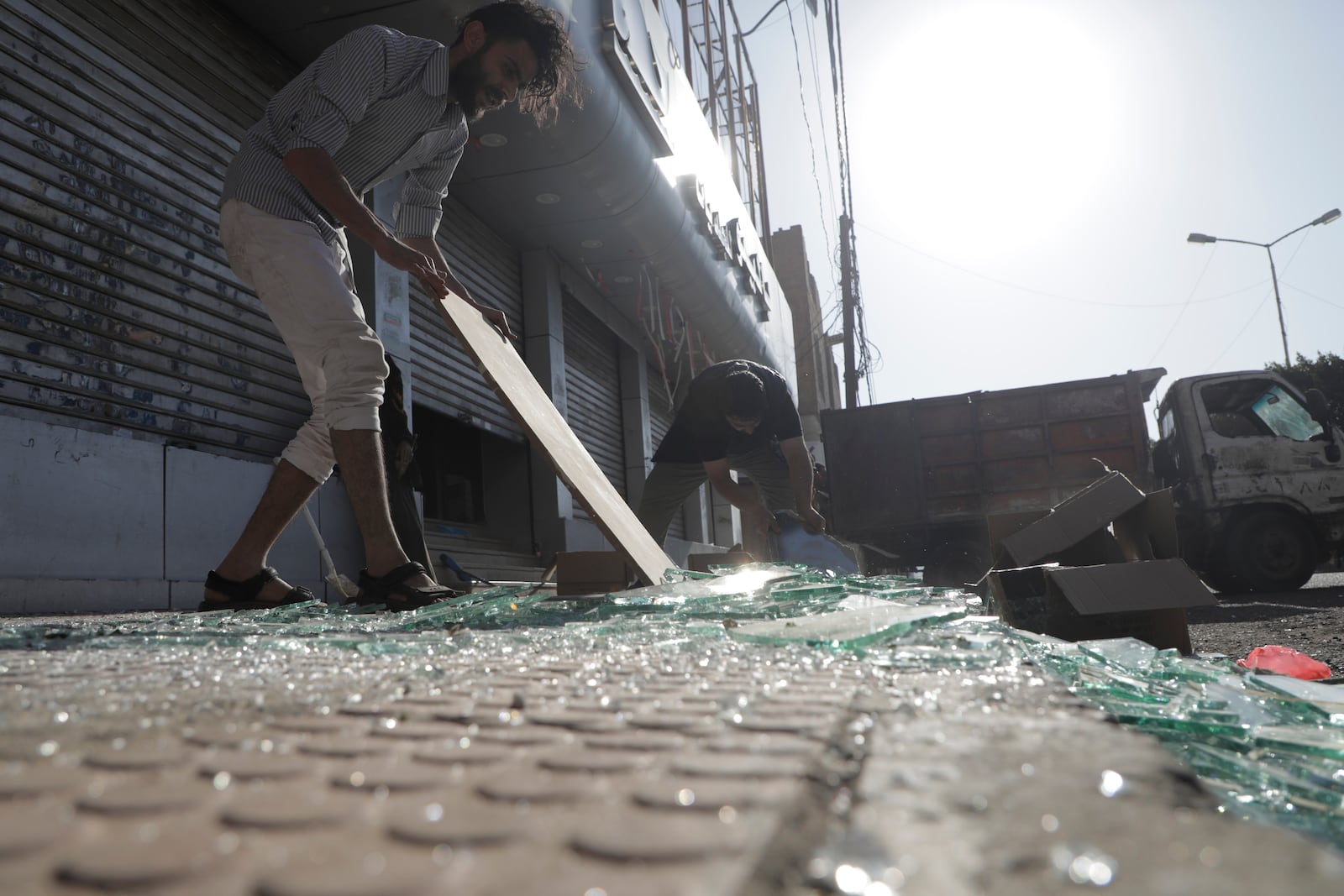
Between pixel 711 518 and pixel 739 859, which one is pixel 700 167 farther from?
pixel 739 859

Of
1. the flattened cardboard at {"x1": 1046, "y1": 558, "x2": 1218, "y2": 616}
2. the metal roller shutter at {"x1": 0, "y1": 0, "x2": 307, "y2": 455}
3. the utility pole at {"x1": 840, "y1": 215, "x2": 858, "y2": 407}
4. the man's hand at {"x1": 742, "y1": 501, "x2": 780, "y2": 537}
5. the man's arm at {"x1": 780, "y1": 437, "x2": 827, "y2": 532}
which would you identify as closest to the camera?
the flattened cardboard at {"x1": 1046, "y1": 558, "x2": 1218, "y2": 616}

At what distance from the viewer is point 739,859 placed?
36cm

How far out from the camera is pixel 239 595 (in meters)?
2.68

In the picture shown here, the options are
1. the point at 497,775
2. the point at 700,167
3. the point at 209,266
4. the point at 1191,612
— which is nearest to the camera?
the point at 497,775

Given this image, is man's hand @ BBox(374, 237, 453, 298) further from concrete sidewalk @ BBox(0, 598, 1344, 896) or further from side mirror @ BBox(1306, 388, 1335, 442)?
side mirror @ BBox(1306, 388, 1335, 442)

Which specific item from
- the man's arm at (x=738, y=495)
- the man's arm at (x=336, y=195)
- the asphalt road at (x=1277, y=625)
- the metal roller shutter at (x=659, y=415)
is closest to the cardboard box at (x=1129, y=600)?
the asphalt road at (x=1277, y=625)

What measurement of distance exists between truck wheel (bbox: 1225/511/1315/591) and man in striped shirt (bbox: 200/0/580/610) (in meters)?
7.23

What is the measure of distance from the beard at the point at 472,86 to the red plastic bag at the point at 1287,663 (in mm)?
2887

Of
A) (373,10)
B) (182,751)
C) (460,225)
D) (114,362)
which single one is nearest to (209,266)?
(114,362)

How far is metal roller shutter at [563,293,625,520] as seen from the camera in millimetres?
10320

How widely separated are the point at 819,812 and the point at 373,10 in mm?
5924

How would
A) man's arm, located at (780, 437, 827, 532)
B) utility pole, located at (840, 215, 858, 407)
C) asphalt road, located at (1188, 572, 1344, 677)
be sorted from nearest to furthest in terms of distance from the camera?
asphalt road, located at (1188, 572, 1344, 677)
man's arm, located at (780, 437, 827, 532)
utility pole, located at (840, 215, 858, 407)

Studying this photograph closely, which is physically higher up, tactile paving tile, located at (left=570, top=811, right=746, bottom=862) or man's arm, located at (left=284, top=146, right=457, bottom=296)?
man's arm, located at (left=284, top=146, right=457, bottom=296)

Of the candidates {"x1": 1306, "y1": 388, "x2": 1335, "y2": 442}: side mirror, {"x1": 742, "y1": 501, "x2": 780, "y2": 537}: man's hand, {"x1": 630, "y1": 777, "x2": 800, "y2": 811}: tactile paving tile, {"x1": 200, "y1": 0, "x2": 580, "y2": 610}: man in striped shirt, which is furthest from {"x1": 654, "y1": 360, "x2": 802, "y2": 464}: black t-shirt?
{"x1": 1306, "y1": 388, "x2": 1335, "y2": 442}: side mirror
